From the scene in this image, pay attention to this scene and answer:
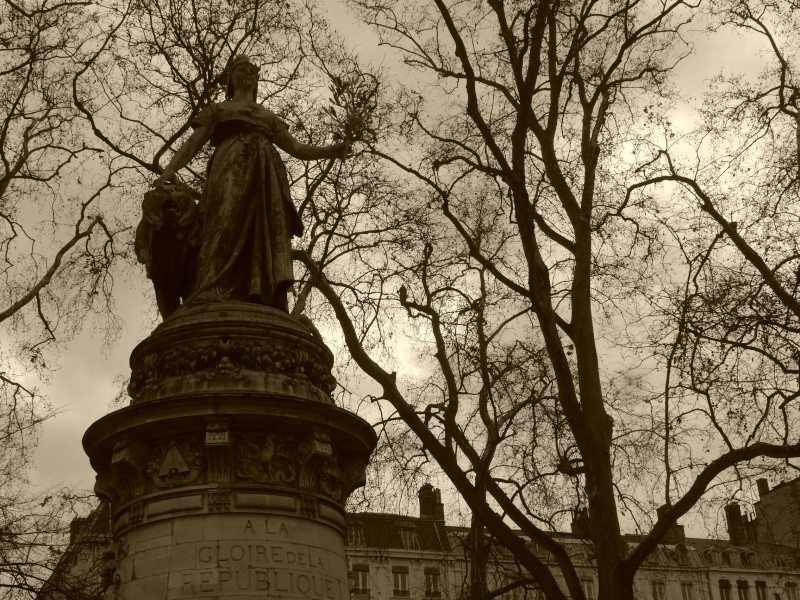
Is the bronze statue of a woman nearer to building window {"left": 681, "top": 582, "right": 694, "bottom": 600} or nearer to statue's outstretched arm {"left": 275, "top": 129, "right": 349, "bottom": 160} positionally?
statue's outstretched arm {"left": 275, "top": 129, "right": 349, "bottom": 160}

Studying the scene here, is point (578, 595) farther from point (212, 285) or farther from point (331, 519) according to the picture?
point (212, 285)

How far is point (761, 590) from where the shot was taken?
48.2m

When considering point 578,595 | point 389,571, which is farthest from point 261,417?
point 389,571

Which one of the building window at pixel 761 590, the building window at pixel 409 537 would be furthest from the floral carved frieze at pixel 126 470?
the building window at pixel 761 590

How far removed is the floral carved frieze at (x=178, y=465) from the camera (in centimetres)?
806

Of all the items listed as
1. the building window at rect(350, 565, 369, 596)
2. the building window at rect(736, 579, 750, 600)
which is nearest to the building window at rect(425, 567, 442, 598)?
the building window at rect(350, 565, 369, 596)

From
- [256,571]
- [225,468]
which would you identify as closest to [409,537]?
[225,468]

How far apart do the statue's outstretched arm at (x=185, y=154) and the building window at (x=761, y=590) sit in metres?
44.6

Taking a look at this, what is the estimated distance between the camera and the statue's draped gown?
30.9 ft

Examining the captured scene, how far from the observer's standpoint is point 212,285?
930cm

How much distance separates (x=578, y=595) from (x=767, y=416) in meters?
3.41

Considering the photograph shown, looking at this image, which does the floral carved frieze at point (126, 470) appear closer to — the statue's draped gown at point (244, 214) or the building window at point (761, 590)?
the statue's draped gown at point (244, 214)

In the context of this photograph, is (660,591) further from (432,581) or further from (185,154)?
(185,154)

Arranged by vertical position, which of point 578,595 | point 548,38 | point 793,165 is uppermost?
point 548,38
